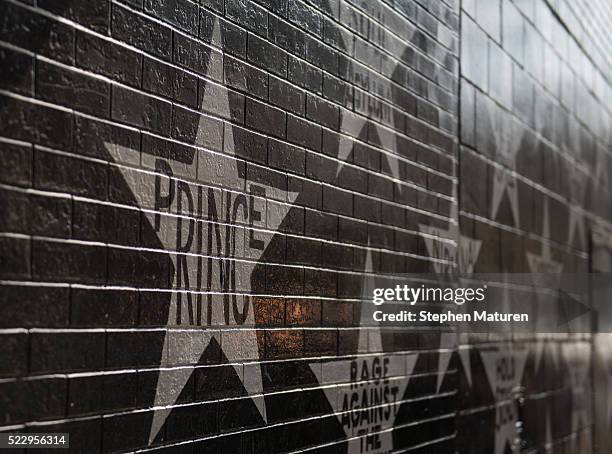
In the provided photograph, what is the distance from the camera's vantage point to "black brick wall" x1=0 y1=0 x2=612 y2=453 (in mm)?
1956

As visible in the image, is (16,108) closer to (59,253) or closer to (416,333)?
(59,253)

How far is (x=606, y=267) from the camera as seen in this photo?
7.37m

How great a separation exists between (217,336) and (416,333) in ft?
4.65

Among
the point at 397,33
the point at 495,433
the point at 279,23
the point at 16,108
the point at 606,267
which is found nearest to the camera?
the point at 16,108

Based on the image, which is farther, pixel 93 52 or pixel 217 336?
pixel 217 336

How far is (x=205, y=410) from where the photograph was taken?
2459 millimetres

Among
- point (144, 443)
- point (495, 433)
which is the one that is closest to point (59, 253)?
point (144, 443)

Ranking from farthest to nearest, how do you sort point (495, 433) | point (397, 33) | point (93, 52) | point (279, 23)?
point (495, 433)
point (397, 33)
point (279, 23)
point (93, 52)

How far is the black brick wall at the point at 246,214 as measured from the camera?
6.42 ft

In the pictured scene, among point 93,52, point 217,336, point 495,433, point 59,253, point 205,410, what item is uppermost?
point 93,52

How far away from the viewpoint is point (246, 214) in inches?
105

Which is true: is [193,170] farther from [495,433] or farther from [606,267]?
[606,267]

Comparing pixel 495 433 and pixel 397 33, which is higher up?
pixel 397 33

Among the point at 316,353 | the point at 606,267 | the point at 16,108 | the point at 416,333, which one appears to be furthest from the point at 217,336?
the point at 606,267
